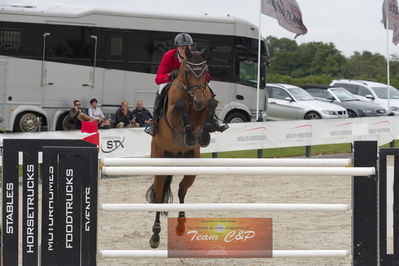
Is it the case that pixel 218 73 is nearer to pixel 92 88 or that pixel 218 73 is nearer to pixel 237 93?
pixel 237 93

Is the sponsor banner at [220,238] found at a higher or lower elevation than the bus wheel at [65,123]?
lower

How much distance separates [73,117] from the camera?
19.0m

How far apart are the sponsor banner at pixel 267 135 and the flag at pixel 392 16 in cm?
663

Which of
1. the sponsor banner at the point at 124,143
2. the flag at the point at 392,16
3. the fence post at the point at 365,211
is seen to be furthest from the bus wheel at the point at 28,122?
the fence post at the point at 365,211

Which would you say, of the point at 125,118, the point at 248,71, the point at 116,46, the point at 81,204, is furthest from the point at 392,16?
the point at 81,204

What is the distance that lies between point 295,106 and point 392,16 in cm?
407

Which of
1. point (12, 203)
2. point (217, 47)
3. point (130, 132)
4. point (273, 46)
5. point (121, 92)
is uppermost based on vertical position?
point (273, 46)

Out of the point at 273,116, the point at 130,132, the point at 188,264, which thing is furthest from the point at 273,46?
the point at 188,264

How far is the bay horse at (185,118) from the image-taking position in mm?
7461

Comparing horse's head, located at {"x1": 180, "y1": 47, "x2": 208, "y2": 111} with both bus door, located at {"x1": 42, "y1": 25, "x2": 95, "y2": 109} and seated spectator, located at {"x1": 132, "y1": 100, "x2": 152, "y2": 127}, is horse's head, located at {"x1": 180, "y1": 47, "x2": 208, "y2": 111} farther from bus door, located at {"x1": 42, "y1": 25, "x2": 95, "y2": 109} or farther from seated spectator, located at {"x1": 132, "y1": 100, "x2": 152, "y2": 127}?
bus door, located at {"x1": 42, "y1": 25, "x2": 95, "y2": 109}

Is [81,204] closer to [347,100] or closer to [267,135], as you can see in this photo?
[267,135]

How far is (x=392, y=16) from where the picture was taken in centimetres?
Result: 2492

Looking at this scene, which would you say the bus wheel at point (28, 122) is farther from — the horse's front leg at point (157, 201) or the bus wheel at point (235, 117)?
the horse's front leg at point (157, 201)

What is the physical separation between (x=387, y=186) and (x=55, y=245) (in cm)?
232
